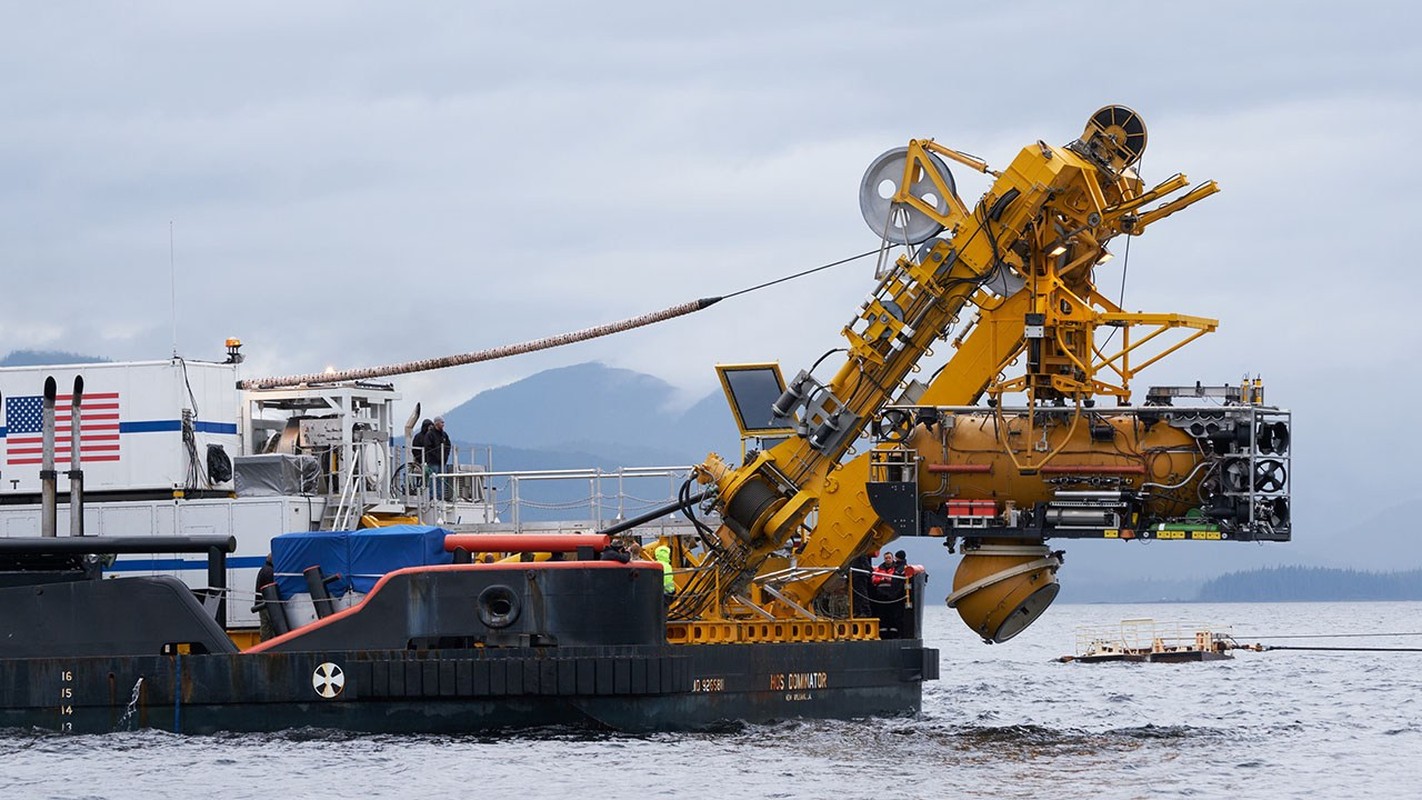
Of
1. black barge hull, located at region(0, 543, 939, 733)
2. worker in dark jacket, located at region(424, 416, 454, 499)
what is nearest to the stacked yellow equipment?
black barge hull, located at region(0, 543, 939, 733)

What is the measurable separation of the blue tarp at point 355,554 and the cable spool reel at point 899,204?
7.01 metres

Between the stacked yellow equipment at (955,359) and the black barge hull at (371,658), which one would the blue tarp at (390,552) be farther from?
the stacked yellow equipment at (955,359)

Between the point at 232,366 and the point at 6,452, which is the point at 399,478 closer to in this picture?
the point at 232,366

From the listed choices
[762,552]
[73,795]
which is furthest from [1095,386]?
[73,795]

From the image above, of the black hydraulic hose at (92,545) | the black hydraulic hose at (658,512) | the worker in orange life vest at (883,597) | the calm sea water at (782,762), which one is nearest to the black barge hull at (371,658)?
the black hydraulic hose at (92,545)

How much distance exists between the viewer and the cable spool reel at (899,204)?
27234 mm

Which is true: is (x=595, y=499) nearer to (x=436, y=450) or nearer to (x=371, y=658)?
(x=436, y=450)

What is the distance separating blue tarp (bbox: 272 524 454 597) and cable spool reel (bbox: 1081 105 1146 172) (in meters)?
9.50

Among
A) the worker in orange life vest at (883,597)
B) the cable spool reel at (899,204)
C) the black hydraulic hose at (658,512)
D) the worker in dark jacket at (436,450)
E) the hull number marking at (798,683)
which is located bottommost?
the hull number marking at (798,683)

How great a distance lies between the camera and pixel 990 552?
86.6 feet

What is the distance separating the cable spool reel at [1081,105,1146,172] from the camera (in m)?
26.4

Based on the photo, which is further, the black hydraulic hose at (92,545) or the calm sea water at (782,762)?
the black hydraulic hose at (92,545)

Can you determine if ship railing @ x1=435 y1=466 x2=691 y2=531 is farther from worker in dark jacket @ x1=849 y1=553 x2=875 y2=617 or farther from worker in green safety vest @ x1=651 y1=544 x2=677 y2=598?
worker in dark jacket @ x1=849 y1=553 x2=875 y2=617

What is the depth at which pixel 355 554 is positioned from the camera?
83.7ft
